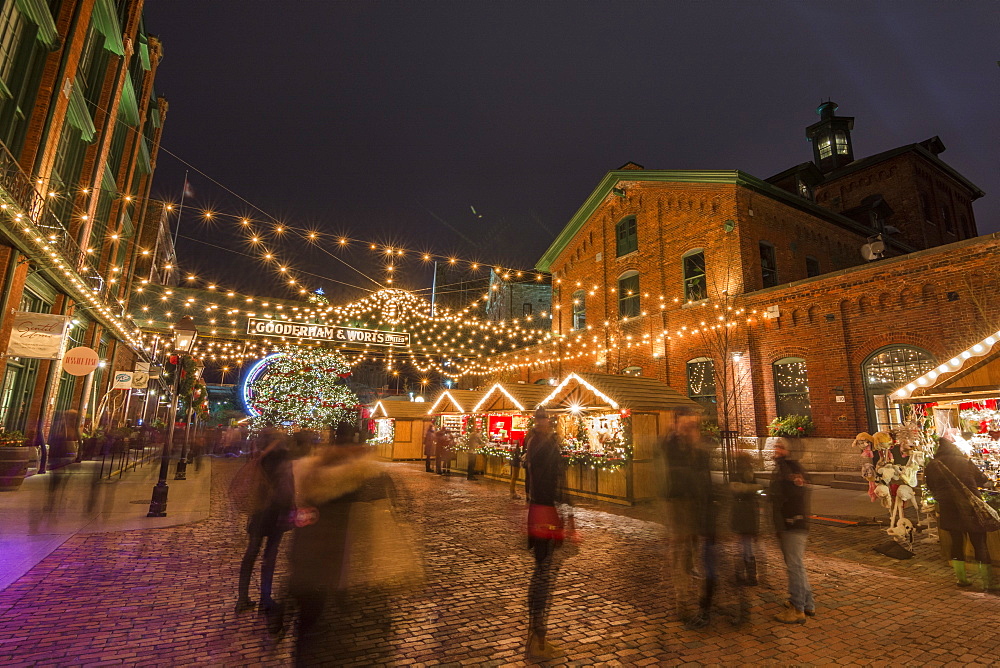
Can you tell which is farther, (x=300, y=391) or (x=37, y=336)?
(x=300, y=391)

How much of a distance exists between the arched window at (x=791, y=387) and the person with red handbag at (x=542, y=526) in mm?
13858

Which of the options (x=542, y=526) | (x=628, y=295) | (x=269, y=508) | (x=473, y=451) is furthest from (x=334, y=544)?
(x=628, y=295)

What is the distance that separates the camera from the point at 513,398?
15508 mm

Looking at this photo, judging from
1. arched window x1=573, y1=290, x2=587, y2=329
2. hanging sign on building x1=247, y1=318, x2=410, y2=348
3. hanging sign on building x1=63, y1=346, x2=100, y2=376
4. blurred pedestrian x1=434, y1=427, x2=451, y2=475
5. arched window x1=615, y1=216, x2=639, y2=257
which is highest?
arched window x1=615, y1=216, x2=639, y2=257

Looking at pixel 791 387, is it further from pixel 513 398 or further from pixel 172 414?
pixel 172 414

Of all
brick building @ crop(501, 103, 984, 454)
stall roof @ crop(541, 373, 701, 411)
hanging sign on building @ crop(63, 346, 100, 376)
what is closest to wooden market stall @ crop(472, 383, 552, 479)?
stall roof @ crop(541, 373, 701, 411)

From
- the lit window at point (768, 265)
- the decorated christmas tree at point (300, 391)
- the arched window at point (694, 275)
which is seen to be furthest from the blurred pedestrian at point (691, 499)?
the decorated christmas tree at point (300, 391)

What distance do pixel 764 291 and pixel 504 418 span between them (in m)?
9.55

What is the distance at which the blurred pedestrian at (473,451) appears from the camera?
16.5 meters

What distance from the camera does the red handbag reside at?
4.11m

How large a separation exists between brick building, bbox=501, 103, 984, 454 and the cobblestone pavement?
7.95m

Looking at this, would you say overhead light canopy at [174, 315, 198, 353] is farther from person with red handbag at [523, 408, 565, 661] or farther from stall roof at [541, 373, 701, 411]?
person with red handbag at [523, 408, 565, 661]

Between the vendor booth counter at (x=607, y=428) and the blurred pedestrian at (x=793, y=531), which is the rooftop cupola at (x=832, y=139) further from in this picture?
the blurred pedestrian at (x=793, y=531)

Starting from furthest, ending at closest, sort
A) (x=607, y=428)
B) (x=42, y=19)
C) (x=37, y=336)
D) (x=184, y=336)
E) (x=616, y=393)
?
(x=607, y=428) → (x=616, y=393) → (x=42, y=19) → (x=184, y=336) → (x=37, y=336)
